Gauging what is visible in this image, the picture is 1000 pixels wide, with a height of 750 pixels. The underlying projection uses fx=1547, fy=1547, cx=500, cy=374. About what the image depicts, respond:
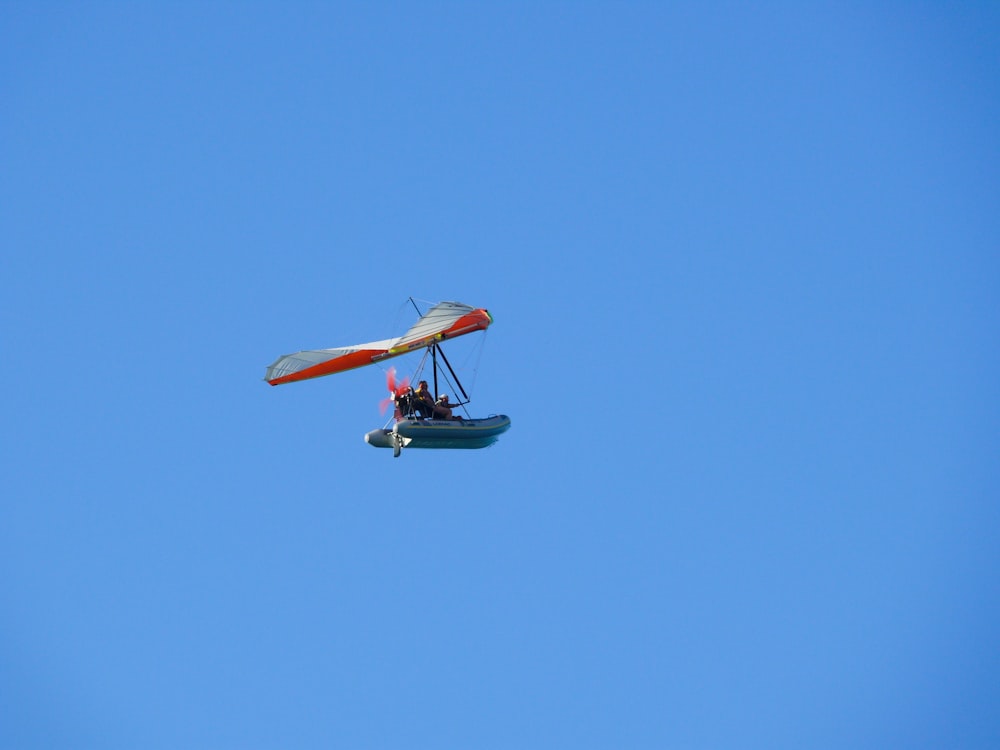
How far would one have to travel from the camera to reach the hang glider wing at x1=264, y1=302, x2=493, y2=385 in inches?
2416

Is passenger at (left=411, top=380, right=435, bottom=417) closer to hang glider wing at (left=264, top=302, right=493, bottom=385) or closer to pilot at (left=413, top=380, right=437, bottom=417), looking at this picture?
pilot at (left=413, top=380, right=437, bottom=417)

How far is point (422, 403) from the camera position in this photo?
2397 inches

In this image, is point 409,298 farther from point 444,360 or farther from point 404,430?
point 404,430

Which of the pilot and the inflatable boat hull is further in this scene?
the pilot

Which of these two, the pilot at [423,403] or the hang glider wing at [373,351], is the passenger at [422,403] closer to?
the pilot at [423,403]

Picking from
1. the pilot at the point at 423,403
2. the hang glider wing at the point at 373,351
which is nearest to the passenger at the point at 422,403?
the pilot at the point at 423,403

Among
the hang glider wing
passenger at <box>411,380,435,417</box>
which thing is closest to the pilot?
passenger at <box>411,380,435,417</box>

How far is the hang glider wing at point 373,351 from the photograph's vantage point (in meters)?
61.4

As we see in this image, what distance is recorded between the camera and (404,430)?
58.4m

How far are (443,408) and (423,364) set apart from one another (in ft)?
6.92

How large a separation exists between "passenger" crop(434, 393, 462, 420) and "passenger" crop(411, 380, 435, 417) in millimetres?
193

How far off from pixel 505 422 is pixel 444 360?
11.4 ft

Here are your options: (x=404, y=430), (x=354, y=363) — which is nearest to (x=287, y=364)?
(x=354, y=363)

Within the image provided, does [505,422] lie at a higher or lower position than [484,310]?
lower
